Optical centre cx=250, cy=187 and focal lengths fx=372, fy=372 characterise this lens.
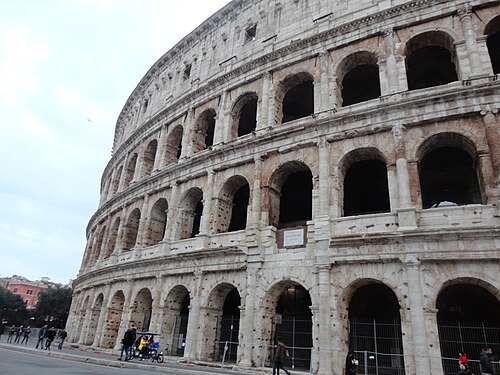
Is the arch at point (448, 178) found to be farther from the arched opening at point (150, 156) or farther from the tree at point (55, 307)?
the tree at point (55, 307)

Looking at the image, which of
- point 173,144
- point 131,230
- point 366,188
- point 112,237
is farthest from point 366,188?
point 112,237

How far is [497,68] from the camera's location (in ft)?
50.0

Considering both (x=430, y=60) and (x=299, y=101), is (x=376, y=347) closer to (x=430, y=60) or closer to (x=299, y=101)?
(x=430, y=60)

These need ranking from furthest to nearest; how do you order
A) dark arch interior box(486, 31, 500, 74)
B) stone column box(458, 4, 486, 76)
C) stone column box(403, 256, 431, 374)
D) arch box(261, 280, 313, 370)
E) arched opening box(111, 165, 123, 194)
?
arched opening box(111, 165, 123, 194) → dark arch interior box(486, 31, 500, 74) → arch box(261, 280, 313, 370) → stone column box(458, 4, 486, 76) → stone column box(403, 256, 431, 374)

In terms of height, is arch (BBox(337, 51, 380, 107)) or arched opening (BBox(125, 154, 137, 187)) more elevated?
arch (BBox(337, 51, 380, 107))

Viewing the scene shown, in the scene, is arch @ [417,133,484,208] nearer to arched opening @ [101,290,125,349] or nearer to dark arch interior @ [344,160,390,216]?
dark arch interior @ [344,160,390,216]

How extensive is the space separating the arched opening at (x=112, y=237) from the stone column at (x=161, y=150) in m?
5.19

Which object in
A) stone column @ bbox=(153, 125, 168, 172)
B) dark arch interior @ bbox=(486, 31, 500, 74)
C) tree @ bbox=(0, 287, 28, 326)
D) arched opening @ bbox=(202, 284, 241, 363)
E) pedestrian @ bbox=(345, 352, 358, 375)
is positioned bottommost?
pedestrian @ bbox=(345, 352, 358, 375)

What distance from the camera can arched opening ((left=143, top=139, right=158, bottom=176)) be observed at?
22.5 meters

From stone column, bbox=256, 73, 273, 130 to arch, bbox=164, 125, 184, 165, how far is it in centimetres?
613

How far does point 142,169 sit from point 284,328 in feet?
43.5

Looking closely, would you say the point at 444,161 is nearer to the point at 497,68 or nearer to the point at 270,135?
the point at 497,68

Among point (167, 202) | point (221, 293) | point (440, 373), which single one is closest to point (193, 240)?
point (221, 293)

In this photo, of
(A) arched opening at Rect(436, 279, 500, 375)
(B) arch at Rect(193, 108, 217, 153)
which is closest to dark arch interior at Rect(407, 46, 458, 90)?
(A) arched opening at Rect(436, 279, 500, 375)
